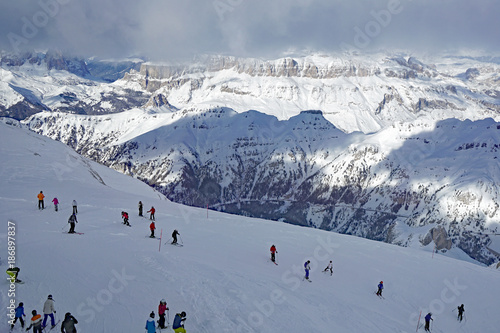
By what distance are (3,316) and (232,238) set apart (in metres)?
27.6

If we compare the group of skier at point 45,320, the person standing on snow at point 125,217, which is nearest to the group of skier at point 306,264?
the person standing on snow at point 125,217

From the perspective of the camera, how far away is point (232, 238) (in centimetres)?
4597

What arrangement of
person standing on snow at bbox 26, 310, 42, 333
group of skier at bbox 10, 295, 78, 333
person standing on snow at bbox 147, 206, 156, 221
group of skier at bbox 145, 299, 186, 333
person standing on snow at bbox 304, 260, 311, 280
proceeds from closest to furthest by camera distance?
1. person standing on snow at bbox 26, 310, 42, 333
2. group of skier at bbox 10, 295, 78, 333
3. group of skier at bbox 145, 299, 186, 333
4. person standing on snow at bbox 304, 260, 311, 280
5. person standing on snow at bbox 147, 206, 156, 221

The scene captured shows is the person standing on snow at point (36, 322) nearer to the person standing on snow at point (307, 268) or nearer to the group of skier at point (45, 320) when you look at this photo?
the group of skier at point (45, 320)

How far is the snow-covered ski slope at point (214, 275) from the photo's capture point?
81.6 feet

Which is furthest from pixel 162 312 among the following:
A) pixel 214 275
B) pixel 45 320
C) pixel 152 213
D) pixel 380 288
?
pixel 152 213

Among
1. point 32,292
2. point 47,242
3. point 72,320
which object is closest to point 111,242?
point 47,242

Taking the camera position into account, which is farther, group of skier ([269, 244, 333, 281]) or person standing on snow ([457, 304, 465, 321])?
person standing on snow ([457, 304, 465, 321])

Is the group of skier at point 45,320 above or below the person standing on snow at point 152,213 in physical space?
below

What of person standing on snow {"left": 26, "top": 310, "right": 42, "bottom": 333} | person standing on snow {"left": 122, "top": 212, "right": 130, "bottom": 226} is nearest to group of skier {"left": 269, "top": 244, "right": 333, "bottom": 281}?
person standing on snow {"left": 122, "top": 212, "right": 130, "bottom": 226}

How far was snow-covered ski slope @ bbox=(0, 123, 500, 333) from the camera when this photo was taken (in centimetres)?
2488

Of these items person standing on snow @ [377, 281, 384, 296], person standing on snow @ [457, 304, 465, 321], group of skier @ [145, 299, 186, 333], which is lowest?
person standing on snow @ [457, 304, 465, 321]

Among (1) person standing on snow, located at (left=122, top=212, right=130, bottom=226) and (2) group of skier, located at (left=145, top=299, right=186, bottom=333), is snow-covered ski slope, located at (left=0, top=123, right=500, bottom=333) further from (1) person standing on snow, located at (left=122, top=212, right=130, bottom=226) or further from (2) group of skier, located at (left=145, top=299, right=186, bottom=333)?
(2) group of skier, located at (left=145, top=299, right=186, bottom=333)

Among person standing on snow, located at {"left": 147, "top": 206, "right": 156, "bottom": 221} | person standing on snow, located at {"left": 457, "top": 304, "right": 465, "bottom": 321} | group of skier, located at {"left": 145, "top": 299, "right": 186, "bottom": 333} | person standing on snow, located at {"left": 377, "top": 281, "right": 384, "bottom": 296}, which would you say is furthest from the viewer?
person standing on snow, located at {"left": 147, "top": 206, "right": 156, "bottom": 221}
